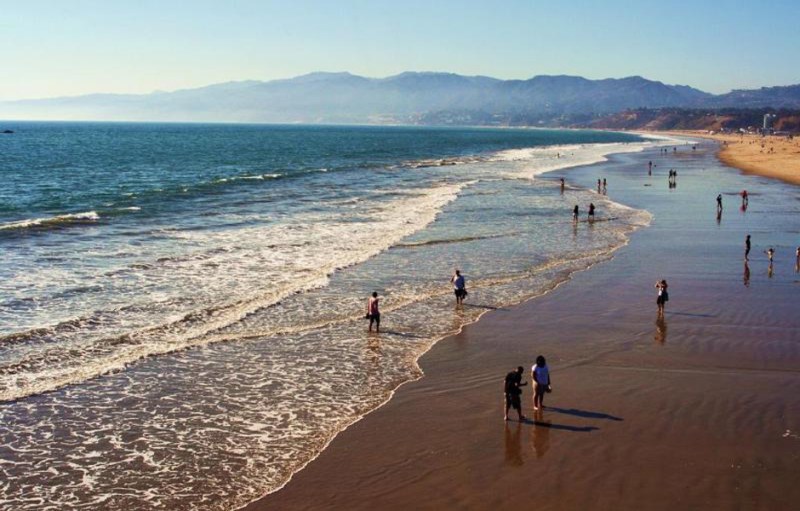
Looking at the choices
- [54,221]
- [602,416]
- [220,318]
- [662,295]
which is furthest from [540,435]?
[54,221]

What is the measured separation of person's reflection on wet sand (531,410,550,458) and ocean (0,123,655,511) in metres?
3.30

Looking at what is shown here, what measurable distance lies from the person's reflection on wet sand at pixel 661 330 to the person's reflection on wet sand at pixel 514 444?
22.4 feet

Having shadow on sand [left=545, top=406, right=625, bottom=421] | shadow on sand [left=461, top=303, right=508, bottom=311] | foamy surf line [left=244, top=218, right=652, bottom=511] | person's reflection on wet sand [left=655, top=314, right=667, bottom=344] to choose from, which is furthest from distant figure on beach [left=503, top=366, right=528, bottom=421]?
shadow on sand [left=461, top=303, right=508, bottom=311]

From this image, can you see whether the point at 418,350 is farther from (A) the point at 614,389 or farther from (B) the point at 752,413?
(B) the point at 752,413

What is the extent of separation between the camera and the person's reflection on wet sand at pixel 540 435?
1307 centimetres

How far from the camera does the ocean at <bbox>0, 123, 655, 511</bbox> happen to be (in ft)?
42.5

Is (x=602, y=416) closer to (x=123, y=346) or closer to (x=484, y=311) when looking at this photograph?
(x=484, y=311)

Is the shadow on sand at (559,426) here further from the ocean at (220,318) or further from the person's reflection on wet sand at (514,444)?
the ocean at (220,318)

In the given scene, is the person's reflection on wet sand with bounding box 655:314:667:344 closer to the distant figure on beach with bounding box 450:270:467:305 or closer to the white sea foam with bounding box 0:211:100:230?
the distant figure on beach with bounding box 450:270:467:305

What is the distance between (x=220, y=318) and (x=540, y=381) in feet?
34.8

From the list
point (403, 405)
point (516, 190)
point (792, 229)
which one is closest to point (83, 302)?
point (403, 405)

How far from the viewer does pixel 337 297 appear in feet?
79.9

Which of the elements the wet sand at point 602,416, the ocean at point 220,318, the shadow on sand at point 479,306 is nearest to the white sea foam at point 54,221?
the ocean at point 220,318

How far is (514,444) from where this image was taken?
523 inches
